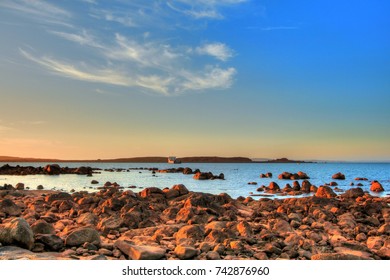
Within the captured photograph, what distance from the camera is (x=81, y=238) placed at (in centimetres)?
820

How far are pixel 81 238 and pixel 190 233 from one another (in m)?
2.55

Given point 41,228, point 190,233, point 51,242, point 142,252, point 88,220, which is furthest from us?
point 88,220

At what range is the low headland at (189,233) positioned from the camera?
7.72m

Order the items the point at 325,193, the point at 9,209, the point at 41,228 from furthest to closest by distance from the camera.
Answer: the point at 325,193 → the point at 9,209 → the point at 41,228

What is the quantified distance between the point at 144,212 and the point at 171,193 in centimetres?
567

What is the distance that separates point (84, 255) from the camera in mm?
7535

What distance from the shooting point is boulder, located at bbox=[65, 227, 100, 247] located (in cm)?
812

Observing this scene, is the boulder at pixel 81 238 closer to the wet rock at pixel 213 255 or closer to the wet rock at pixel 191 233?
the wet rock at pixel 191 233

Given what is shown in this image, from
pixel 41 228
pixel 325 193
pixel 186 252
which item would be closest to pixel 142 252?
pixel 186 252

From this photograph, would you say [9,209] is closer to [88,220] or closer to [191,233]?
[88,220]

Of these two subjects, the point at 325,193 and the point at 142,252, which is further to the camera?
the point at 325,193

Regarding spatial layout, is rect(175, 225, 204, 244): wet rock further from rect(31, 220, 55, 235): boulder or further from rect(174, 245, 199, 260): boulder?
rect(31, 220, 55, 235): boulder

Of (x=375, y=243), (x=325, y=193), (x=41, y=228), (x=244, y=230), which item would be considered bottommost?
(x=325, y=193)
